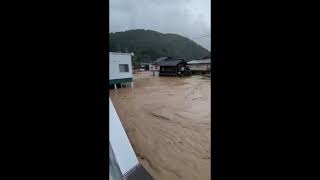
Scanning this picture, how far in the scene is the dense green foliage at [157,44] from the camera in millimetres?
61713

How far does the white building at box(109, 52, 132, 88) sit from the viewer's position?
50.3 feet

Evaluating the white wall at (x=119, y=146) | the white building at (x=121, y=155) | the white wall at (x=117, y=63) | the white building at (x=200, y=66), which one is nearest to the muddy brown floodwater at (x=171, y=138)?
the white building at (x=121, y=155)

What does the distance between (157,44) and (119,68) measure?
57797 millimetres

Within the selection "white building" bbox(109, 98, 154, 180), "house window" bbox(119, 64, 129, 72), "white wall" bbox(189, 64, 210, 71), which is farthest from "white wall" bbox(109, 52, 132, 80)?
"white wall" bbox(189, 64, 210, 71)

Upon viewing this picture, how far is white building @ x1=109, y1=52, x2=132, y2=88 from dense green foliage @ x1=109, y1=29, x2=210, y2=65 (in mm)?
40000

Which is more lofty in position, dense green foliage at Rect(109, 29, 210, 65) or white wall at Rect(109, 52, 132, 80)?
dense green foliage at Rect(109, 29, 210, 65)

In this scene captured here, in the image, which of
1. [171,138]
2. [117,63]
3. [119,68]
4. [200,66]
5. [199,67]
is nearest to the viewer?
[171,138]

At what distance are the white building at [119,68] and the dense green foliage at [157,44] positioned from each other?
40.0m

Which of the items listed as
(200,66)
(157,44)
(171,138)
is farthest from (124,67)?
(157,44)

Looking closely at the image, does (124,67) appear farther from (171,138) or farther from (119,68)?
(171,138)

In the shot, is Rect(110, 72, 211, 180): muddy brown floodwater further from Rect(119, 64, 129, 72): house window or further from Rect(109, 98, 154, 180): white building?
Rect(119, 64, 129, 72): house window

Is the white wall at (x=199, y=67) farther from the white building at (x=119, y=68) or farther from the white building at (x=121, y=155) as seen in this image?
the white building at (x=121, y=155)

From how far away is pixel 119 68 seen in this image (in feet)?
52.5
